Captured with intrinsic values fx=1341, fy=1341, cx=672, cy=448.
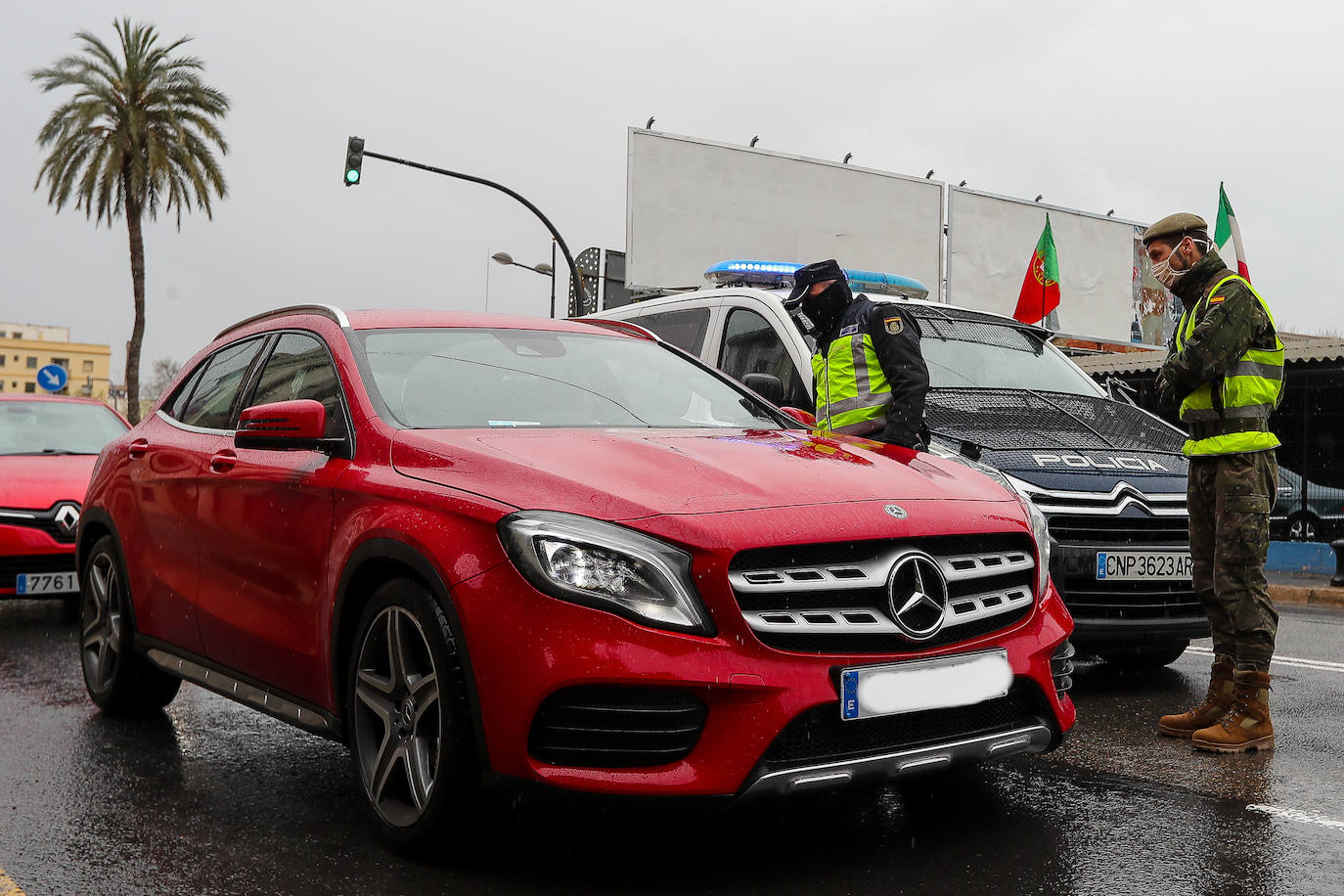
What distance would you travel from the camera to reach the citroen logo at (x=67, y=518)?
823cm

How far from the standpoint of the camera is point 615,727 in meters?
3.08

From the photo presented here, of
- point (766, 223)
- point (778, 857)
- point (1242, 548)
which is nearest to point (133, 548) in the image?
point (778, 857)

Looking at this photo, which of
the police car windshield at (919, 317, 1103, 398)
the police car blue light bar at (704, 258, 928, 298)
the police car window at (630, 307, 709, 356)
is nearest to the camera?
the police car windshield at (919, 317, 1103, 398)

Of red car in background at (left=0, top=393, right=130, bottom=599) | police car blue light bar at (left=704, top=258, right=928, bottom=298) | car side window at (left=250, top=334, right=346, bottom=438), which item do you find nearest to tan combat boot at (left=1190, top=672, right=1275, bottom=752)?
car side window at (left=250, top=334, right=346, bottom=438)

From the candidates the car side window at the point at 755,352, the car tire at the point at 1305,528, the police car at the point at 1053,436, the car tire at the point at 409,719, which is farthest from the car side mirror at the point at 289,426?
the car tire at the point at 1305,528

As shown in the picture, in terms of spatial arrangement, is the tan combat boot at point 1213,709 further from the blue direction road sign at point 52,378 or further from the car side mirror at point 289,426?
the blue direction road sign at point 52,378

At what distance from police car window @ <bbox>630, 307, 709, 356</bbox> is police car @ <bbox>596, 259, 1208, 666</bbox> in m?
0.01

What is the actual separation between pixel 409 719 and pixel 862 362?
135 inches

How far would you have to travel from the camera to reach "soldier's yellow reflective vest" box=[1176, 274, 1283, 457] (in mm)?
4969

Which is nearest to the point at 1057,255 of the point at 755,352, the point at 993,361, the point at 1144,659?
the point at 993,361

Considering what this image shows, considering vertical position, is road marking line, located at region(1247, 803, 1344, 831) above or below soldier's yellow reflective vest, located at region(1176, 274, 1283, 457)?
below

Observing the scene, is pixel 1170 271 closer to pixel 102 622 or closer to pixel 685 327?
pixel 685 327

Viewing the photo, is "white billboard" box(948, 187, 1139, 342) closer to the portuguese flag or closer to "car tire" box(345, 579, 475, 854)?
the portuguese flag

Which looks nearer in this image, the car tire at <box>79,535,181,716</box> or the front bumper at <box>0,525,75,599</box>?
the car tire at <box>79,535,181,716</box>
